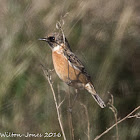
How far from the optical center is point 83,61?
80.6 inches

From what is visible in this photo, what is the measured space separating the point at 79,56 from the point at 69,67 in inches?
6.6

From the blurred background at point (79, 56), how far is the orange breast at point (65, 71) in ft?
0.33

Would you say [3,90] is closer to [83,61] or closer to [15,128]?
[15,128]

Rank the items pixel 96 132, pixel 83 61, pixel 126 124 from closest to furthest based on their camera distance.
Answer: pixel 83 61, pixel 96 132, pixel 126 124

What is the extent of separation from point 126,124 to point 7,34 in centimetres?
107

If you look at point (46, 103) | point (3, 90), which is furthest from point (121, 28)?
point (3, 90)

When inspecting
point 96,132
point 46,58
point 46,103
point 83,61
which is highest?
point 46,58

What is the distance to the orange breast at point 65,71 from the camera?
6.39 feet

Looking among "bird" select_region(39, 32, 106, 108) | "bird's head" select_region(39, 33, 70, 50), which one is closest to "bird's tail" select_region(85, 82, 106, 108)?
"bird" select_region(39, 32, 106, 108)

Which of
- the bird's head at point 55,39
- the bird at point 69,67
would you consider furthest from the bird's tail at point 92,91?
the bird's head at point 55,39

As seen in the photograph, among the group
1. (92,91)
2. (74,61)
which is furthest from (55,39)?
(92,91)

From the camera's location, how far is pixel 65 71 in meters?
1.96

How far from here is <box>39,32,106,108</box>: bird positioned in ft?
6.41

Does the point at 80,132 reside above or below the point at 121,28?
below
